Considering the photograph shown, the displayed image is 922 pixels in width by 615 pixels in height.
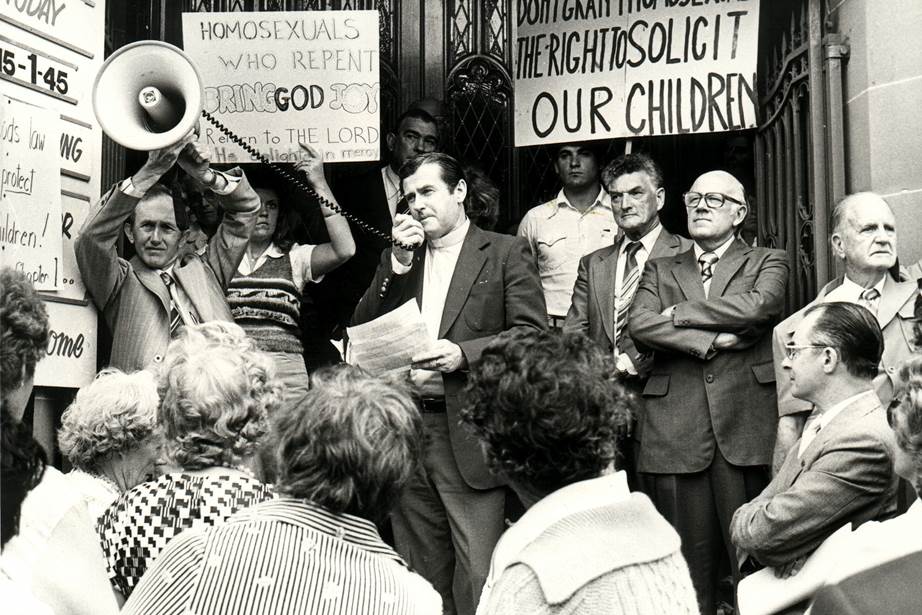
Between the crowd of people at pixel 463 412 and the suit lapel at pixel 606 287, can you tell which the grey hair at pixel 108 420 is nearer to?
the crowd of people at pixel 463 412

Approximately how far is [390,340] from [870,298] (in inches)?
82.0

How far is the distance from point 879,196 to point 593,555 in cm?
368

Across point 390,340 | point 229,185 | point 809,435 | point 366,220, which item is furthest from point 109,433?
point 366,220

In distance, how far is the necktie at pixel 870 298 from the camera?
5480 mm

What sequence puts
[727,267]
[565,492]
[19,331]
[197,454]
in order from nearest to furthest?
[565,492], [19,331], [197,454], [727,267]

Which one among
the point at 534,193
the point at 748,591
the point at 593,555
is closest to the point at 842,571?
the point at 593,555

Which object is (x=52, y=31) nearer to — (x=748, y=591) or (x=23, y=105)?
(x=23, y=105)

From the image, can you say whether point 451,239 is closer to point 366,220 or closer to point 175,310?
point 175,310

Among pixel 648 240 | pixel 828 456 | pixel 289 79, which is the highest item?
pixel 289 79

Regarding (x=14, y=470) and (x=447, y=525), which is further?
(x=447, y=525)

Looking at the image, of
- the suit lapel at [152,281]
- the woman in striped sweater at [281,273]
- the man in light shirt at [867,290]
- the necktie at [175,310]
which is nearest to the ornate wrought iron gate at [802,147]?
the man in light shirt at [867,290]

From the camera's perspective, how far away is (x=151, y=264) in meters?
5.90

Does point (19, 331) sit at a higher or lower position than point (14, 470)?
higher

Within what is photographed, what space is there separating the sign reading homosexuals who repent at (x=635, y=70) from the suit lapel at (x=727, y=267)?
114cm
